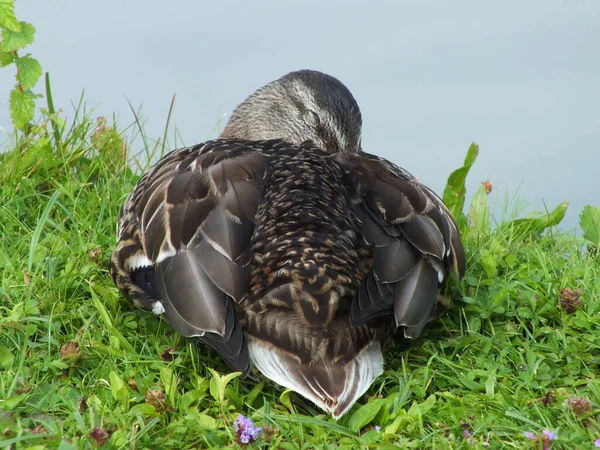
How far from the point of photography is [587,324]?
4805 millimetres

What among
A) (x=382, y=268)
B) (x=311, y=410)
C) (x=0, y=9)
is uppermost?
(x=0, y=9)

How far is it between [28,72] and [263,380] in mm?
3453

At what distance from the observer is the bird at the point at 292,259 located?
163 inches

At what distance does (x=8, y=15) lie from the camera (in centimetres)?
616

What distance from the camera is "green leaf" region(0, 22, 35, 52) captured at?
6.34 m

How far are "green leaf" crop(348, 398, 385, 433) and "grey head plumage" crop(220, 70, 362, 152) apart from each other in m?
2.19

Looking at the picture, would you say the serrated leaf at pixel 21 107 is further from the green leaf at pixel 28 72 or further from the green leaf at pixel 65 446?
the green leaf at pixel 65 446

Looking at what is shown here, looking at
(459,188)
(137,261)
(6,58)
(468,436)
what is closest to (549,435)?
(468,436)

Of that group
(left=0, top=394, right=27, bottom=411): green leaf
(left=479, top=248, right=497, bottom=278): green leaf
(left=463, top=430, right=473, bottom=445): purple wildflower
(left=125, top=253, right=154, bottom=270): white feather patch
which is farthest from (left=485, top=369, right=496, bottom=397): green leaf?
(left=0, top=394, right=27, bottom=411): green leaf

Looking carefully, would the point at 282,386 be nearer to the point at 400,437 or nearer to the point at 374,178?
the point at 400,437

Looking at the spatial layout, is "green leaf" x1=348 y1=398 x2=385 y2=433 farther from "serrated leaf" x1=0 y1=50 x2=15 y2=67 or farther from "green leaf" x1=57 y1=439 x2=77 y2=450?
"serrated leaf" x1=0 y1=50 x2=15 y2=67

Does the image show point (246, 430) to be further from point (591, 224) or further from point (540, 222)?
A: point (591, 224)

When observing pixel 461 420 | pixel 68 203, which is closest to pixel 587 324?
pixel 461 420

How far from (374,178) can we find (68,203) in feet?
8.57
